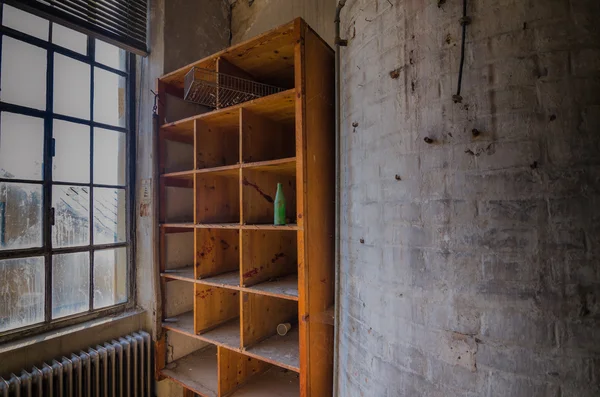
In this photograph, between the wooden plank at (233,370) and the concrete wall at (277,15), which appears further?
the concrete wall at (277,15)

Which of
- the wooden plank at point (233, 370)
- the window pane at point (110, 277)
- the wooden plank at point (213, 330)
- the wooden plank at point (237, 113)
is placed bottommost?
the wooden plank at point (233, 370)

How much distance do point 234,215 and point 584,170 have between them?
2.09 meters

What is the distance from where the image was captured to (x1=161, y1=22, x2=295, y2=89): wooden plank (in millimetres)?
1719

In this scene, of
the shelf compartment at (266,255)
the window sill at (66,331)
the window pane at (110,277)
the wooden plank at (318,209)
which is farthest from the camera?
the window pane at (110,277)

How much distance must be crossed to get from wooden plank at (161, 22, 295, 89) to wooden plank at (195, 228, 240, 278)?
3.94 ft

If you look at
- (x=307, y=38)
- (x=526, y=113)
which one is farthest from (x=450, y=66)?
(x=307, y=38)

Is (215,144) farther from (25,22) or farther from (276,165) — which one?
(25,22)

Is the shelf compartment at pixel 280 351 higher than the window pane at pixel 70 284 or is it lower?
lower

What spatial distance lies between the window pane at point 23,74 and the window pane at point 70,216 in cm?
60

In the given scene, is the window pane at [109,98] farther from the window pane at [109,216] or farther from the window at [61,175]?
the window pane at [109,216]

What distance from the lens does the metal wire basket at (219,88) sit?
6.42ft

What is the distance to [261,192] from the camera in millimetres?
1962

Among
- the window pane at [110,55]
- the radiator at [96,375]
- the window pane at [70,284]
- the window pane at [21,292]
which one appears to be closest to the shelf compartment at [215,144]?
the window pane at [110,55]

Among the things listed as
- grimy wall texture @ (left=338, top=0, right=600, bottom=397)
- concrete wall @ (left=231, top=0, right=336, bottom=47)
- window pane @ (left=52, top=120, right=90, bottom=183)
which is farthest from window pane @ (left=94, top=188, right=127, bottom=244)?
grimy wall texture @ (left=338, top=0, right=600, bottom=397)
